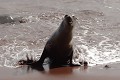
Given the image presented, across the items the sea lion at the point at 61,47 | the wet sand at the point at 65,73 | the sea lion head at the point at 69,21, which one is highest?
the sea lion head at the point at 69,21

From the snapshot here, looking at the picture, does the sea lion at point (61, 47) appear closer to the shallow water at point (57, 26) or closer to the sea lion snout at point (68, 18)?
the sea lion snout at point (68, 18)

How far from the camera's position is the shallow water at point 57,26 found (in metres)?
7.18

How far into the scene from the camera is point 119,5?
1234 cm

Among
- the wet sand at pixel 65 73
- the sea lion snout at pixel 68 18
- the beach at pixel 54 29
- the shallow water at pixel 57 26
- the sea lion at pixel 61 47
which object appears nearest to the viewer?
the wet sand at pixel 65 73

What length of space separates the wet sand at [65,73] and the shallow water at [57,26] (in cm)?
35

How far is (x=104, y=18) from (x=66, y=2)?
3.08m

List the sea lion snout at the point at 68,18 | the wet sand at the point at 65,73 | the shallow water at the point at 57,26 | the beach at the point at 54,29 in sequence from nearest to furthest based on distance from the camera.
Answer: the wet sand at the point at 65,73, the beach at the point at 54,29, the sea lion snout at the point at 68,18, the shallow water at the point at 57,26

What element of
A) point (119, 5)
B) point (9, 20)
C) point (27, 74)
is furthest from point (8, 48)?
point (119, 5)

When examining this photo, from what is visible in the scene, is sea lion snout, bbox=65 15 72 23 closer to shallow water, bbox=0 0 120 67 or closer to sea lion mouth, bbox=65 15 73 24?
sea lion mouth, bbox=65 15 73 24

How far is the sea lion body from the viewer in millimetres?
6730

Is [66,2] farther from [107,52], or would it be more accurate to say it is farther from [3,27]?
[107,52]

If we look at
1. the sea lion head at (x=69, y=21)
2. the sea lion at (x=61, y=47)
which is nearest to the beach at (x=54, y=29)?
the sea lion at (x=61, y=47)

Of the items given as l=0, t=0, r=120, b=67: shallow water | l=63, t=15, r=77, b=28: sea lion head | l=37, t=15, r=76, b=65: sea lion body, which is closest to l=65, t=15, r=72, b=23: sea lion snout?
l=63, t=15, r=77, b=28: sea lion head

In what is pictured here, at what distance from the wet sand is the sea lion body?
33 cm
